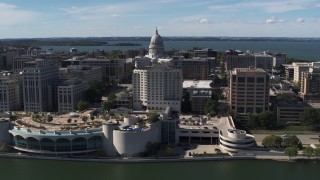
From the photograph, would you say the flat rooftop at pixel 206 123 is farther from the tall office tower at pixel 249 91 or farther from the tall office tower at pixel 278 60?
the tall office tower at pixel 278 60

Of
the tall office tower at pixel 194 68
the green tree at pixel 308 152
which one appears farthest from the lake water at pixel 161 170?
the tall office tower at pixel 194 68

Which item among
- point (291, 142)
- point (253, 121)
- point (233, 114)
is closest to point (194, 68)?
point (233, 114)

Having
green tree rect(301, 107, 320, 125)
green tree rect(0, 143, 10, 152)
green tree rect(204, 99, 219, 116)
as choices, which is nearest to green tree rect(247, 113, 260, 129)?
green tree rect(204, 99, 219, 116)

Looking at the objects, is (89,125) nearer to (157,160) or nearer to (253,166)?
(157,160)

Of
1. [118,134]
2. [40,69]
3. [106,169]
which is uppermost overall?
[40,69]

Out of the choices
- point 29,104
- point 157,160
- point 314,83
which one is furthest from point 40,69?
point 314,83

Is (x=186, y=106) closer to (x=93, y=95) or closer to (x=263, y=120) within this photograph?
(x=263, y=120)
